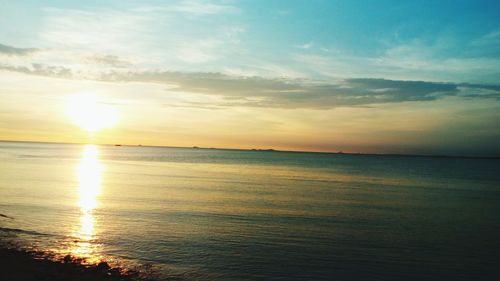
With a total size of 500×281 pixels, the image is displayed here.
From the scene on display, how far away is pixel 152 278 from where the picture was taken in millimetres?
17875

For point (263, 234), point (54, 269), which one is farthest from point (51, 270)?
point (263, 234)

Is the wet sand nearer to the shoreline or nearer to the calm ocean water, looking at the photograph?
the shoreline

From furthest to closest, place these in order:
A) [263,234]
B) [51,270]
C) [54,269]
Answer: 1. [263,234]
2. [54,269]
3. [51,270]

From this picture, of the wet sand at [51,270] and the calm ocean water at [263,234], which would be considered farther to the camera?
the calm ocean water at [263,234]

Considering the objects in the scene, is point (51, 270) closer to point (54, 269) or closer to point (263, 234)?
point (54, 269)

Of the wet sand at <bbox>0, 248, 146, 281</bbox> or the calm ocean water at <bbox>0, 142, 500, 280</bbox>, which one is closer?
the wet sand at <bbox>0, 248, 146, 281</bbox>

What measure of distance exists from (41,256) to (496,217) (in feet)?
128

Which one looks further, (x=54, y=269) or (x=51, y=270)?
(x=54, y=269)

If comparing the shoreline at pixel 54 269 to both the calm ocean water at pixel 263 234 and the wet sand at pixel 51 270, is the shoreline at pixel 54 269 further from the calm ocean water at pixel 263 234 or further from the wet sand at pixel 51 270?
the calm ocean water at pixel 263 234

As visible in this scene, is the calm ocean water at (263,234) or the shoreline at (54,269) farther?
the calm ocean water at (263,234)

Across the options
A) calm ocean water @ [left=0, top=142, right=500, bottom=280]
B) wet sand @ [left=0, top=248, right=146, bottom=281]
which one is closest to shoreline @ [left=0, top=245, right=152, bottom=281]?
wet sand @ [left=0, top=248, right=146, bottom=281]

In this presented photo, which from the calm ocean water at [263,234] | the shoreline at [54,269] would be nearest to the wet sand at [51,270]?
the shoreline at [54,269]

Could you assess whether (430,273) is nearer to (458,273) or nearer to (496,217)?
(458,273)

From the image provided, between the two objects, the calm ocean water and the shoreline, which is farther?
the calm ocean water
